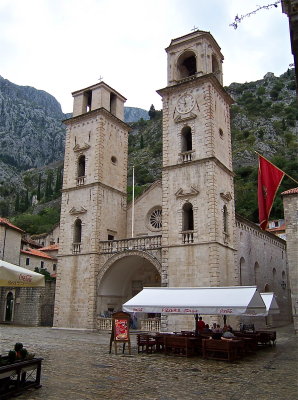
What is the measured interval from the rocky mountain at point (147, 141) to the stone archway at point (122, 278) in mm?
41776

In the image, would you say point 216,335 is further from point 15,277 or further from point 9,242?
point 9,242

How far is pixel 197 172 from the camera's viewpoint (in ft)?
78.4

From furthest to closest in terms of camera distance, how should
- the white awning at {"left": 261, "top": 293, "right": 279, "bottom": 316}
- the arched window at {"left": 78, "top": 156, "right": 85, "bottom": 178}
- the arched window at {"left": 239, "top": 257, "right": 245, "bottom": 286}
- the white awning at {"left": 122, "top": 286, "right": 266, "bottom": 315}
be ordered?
the arched window at {"left": 78, "top": 156, "right": 85, "bottom": 178}
the arched window at {"left": 239, "top": 257, "right": 245, "bottom": 286}
the white awning at {"left": 261, "top": 293, "right": 279, "bottom": 316}
the white awning at {"left": 122, "top": 286, "right": 266, "bottom": 315}

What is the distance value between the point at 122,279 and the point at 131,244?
388 centimetres

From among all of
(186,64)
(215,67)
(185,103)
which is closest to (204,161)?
(185,103)

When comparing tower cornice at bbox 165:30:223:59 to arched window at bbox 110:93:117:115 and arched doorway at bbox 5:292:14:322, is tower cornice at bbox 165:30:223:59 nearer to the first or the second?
arched window at bbox 110:93:117:115

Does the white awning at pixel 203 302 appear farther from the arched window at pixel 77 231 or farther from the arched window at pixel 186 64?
the arched window at pixel 186 64

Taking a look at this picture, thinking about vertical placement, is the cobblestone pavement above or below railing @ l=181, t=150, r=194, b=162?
below

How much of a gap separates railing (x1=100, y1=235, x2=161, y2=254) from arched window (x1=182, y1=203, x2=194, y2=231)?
1974mm

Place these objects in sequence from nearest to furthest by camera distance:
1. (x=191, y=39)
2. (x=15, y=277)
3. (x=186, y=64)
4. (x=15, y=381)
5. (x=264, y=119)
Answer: (x=15, y=381) < (x=15, y=277) < (x=191, y=39) < (x=186, y=64) < (x=264, y=119)

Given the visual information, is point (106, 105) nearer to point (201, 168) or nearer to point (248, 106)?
point (201, 168)

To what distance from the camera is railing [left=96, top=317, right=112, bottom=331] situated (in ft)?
82.7

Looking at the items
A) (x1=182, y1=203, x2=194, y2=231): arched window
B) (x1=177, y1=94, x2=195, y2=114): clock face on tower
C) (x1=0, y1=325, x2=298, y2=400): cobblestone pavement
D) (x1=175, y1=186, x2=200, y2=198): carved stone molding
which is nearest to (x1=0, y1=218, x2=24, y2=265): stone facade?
(x1=175, y1=186, x2=200, y2=198): carved stone molding

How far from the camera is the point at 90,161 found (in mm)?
28906
